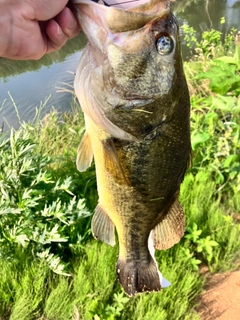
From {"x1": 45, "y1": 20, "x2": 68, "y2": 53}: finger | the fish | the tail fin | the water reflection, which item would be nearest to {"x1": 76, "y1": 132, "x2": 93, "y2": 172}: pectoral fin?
the fish

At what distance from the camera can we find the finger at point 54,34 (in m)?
1.72

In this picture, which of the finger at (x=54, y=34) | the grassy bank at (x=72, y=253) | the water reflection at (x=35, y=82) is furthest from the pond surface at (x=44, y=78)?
the finger at (x=54, y=34)

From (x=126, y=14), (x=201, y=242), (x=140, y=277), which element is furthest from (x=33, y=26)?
(x=201, y=242)

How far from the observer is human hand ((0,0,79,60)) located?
1.59 metres

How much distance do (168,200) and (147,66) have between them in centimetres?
68

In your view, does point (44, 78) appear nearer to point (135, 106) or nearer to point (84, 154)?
point (84, 154)

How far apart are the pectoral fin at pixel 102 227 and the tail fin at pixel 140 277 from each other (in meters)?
0.22

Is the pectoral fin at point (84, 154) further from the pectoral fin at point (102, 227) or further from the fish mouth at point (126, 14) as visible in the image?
the fish mouth at point (126, 14)

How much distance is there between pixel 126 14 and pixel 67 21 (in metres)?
0.38

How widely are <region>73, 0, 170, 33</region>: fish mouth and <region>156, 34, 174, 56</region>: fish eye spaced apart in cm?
9

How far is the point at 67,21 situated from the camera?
1.63 m

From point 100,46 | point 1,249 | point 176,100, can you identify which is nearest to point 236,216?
point 1,249

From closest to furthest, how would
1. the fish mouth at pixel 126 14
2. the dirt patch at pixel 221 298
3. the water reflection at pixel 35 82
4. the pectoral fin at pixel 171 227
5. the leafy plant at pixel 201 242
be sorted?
1. the fish mouth at pixel 126 14
2. the pectoral fin at pixel 171 227
3. the dirt patch at pixel 221 298
4. the leafy plant at pixel 201 242
5. the water reflection at pixel 35 82

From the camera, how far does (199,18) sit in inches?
589
